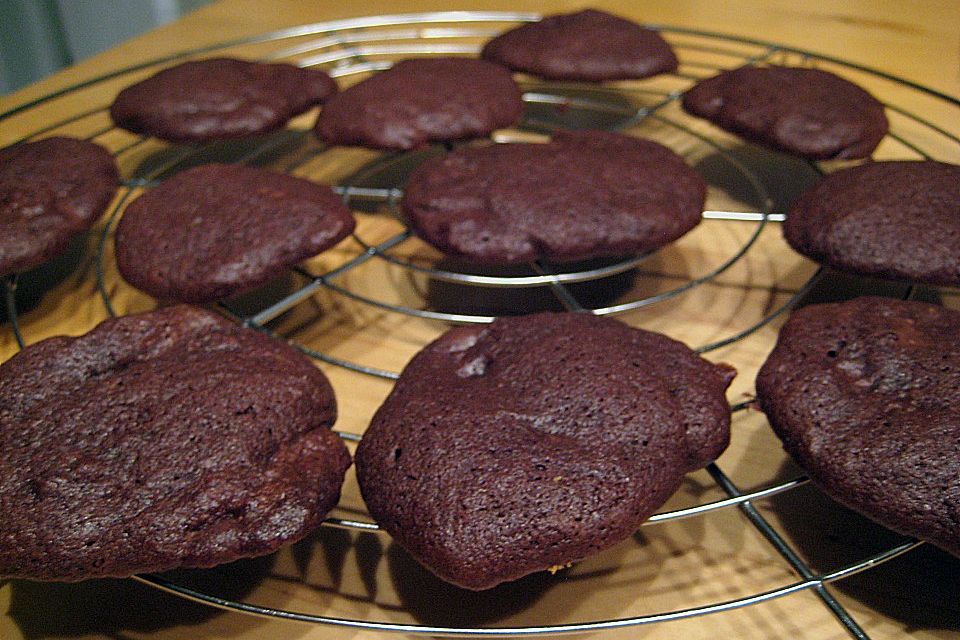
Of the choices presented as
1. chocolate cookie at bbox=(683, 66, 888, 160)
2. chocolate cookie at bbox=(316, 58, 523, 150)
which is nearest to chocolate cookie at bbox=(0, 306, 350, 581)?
chocolate cookie at bbox=(316, 58, 523, 150)

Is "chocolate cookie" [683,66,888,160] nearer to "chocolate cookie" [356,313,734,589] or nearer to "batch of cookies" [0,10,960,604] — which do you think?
"batch of cookies" [0,10,960,604]

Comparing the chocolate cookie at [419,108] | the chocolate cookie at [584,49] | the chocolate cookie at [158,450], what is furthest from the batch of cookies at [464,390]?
the chocolate cookie at [584,49]

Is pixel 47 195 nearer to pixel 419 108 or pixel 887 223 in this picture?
pixel 419 108

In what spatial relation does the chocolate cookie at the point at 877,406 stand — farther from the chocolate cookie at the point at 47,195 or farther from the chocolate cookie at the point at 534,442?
the chocolate cookie at the point at 47,195

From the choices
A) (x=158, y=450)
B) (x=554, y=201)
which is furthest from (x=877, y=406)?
(x=158, y=450)

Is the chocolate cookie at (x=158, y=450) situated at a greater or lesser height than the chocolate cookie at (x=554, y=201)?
lesser

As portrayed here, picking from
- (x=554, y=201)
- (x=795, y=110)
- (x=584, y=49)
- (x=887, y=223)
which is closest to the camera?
(x=887, y=223)
